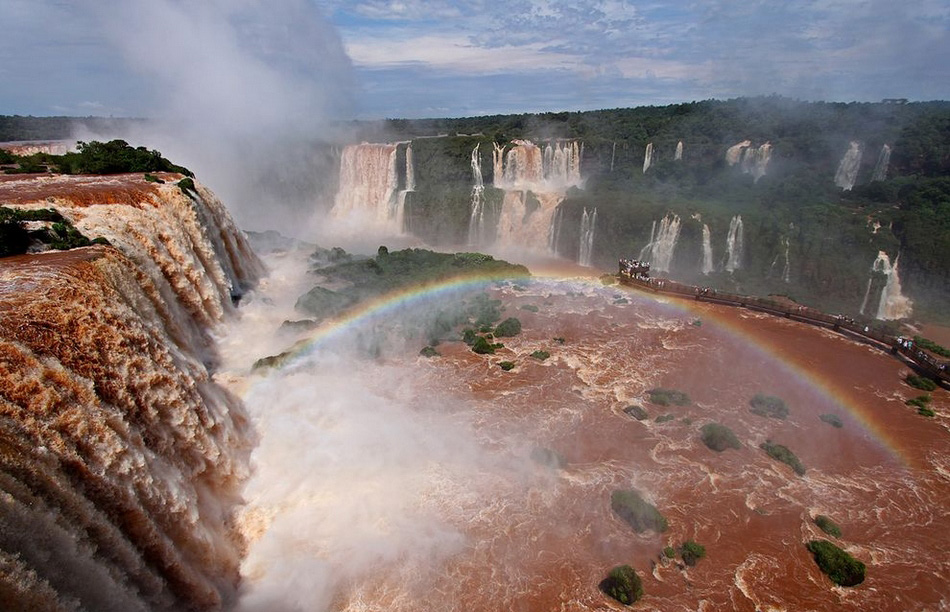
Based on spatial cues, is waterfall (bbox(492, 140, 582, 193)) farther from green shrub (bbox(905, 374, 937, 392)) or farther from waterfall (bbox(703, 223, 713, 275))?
green shrub (bbox(905, 374, 937, 392))

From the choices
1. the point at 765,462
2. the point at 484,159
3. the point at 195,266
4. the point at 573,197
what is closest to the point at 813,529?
the point at 765,462

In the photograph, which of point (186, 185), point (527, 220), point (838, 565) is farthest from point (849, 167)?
point (186, 185)

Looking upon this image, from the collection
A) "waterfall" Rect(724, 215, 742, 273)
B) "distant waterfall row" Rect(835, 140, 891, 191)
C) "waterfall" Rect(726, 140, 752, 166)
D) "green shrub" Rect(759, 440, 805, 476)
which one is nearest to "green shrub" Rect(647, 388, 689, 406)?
"green shrub" Rect(759, 440, 805, 476)

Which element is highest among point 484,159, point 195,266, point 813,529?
point 484,159

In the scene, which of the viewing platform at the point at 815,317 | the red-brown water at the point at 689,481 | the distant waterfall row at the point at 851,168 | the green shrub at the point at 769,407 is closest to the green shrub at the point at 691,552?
the red-brown water at the point at 689,481

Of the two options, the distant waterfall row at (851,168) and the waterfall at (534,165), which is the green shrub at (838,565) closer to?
the waterfall at (534,165)

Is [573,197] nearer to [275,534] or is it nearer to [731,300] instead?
[731,300]
